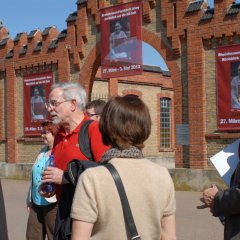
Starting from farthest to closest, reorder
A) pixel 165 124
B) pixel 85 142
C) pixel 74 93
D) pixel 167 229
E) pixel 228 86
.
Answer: pixel 165 124 → pixel 228 86 → pixel 74 93 → pixel 85 142 → pixel 167 229

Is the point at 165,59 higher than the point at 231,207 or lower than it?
higher

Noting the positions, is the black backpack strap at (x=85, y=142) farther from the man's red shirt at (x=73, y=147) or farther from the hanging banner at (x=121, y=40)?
the hanging banner at (x=121, y=40)

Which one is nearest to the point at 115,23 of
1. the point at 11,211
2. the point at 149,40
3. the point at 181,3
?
the point at 149,40

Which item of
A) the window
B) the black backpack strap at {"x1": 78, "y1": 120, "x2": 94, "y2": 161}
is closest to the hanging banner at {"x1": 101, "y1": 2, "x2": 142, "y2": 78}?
the window

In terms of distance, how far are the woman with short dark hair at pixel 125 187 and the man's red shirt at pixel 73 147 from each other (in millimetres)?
847

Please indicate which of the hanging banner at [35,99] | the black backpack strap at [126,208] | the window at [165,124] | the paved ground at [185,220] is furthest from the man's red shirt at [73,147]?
the window at [165,124]

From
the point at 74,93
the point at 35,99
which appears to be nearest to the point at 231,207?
the point at 74,93

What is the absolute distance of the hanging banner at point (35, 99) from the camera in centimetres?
2038

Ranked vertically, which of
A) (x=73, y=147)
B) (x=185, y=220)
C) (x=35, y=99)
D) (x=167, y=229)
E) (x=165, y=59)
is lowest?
(x=185, y=220)

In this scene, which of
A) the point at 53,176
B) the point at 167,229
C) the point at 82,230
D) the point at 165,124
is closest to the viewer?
the point at 82,230

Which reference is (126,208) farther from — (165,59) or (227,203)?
(165,59)

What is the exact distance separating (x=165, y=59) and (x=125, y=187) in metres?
14.0

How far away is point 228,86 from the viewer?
50.0 ft

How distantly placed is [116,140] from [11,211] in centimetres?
967
